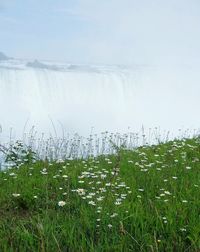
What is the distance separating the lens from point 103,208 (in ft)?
17.9

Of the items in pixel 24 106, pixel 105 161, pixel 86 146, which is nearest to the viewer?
pixel 105 161

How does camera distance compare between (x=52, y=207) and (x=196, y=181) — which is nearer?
(x=52, y=207)

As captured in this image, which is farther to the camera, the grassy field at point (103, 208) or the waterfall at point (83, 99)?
the waterfall at point (83, 99)

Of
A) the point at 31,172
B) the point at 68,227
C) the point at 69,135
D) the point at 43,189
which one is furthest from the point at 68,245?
the point at 69,135

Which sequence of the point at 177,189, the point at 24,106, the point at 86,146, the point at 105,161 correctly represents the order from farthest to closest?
the point at 24,106 → the point at 86,146 → the point at 105,161 → the point at 177,189

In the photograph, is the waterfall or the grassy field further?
the waterfall

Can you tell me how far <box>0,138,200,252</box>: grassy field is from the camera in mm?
4797

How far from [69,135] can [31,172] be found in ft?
15.6

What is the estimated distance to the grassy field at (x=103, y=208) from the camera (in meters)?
Result: 4.80

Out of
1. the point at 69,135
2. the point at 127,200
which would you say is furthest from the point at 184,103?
the point at 127,200

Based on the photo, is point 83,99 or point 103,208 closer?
point 103,208

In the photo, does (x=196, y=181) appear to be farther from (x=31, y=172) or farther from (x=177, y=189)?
(x=31, y=172)

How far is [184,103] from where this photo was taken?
41.8 metres

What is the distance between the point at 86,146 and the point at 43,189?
4.10 m
